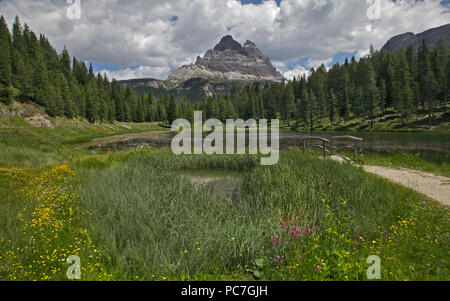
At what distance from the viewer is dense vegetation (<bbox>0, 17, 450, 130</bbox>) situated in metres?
59.7

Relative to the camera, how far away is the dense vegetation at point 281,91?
5966cm

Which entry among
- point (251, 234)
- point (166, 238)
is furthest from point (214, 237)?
point (166, 238)

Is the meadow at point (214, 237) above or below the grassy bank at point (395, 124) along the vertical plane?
below

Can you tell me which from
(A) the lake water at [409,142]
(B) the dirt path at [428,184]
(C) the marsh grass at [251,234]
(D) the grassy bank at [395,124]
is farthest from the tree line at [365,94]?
(C) the marsh grass at [251,234]

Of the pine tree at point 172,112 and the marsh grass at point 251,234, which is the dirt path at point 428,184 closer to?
the marsh grass at point 251,234

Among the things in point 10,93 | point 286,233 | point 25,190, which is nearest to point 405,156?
point 286,233

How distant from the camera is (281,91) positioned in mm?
111875

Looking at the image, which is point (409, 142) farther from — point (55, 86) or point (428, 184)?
point (55, 86)

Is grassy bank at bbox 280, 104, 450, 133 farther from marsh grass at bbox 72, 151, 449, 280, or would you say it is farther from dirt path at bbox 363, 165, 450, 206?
marsh grass at bbox 72, 151, 449, 280

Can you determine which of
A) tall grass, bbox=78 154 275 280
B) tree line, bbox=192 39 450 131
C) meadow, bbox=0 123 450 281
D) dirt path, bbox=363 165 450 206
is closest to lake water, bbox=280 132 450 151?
tree line, bbox=192 39 450 131

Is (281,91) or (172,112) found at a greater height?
(281,91)

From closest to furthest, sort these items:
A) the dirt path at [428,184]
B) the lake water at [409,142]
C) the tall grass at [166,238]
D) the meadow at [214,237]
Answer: the meadow at [214,237]
the tall grass at [166,238]
the dirt path at [428,184]
the lake water at [409,142]
